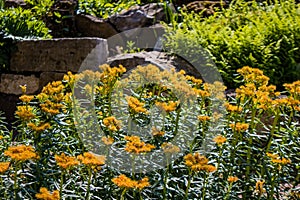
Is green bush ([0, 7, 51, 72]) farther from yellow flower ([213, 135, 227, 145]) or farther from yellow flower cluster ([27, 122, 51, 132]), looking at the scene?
yellow flower ([213, 135, 227, 145])

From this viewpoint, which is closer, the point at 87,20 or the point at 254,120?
the point at 254,120

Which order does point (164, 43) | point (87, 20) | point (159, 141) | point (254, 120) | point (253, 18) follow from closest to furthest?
1. point (159, 141)
2. point (254, 120)
3. point (164, 43)
4. point (253, 18)
5. point (87, 20)

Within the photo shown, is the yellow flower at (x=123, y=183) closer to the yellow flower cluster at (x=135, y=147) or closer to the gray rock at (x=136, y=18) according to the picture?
the yellow flower cluster at (x=135, y=147)

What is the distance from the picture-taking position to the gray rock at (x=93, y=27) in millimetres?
5266

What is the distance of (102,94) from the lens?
2410mm

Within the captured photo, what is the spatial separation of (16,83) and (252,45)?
2151 millimetres

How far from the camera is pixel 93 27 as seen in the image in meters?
5.34

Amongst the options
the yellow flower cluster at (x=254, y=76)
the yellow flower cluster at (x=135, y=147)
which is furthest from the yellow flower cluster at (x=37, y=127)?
the yellow flower cluster at (x=254, y=76)

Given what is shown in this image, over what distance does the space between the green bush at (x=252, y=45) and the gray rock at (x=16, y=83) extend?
1.27m

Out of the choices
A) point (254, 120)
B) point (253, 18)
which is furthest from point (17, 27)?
point (254, 120)

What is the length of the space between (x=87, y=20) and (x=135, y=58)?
4.29ft

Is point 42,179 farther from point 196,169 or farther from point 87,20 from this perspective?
point 87,20

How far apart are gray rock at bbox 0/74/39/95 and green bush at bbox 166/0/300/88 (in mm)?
1270

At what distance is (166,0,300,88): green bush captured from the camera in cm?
425
